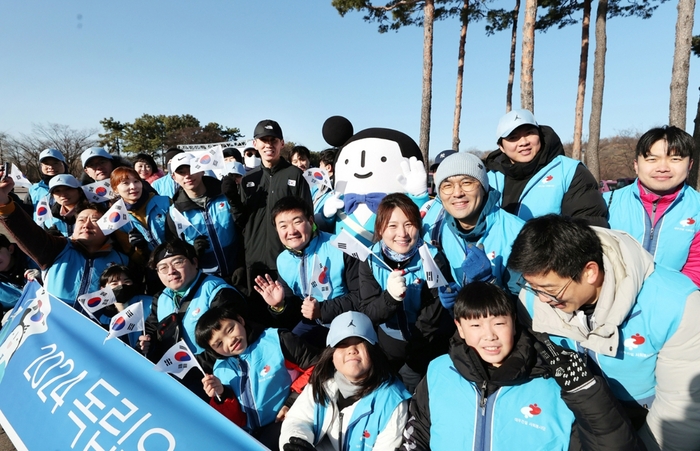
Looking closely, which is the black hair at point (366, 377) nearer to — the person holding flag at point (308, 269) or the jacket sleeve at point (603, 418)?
the person holding flag at point (308, 269)

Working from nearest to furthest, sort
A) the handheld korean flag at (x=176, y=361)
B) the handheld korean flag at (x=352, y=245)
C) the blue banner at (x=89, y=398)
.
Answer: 1. the blue banner at (x=89, y=398)
2. the handheld korean flag at (x=176, y=361)
3. the handheld korean flag at (x=352, y=245)

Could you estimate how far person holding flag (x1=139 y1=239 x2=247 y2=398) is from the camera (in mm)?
2910

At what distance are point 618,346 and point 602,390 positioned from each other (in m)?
0.30

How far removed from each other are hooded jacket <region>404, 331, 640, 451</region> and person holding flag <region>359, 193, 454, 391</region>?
605 mm

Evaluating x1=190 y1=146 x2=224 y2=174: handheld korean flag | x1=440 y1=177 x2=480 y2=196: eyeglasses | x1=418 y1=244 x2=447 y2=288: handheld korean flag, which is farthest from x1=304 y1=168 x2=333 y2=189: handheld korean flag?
x1=418 y1=244 x2=447 y2=288: handheld korean flag

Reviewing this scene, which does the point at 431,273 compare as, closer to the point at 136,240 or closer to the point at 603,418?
the point at 603,418

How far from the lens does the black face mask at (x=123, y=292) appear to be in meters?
3.18

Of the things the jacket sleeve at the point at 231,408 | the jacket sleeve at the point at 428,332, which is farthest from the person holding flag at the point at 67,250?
the jacket sleeve at the point at 428,332

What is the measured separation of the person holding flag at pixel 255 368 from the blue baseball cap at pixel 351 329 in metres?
0.47

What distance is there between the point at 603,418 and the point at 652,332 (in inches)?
17.2

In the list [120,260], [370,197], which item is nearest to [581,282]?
[370,197]

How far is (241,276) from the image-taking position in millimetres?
3875

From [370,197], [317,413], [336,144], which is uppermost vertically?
[336,144]

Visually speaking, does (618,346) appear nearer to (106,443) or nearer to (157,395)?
(157,395)
